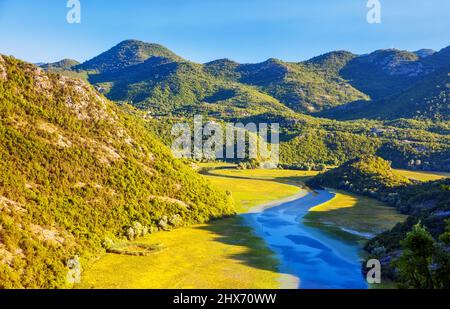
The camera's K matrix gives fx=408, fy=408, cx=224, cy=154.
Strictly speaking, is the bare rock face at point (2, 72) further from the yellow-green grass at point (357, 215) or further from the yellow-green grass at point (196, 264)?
the yellow-green grass at point (357, 215)

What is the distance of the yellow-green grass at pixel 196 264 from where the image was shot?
55000 millimetres

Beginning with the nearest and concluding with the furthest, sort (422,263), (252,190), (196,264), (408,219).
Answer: (422,263)
(196,264)
(408,219)
(252,190)

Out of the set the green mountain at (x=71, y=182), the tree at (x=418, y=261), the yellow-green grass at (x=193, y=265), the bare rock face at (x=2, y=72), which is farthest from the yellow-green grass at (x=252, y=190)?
the tree at (x=418, y=261)

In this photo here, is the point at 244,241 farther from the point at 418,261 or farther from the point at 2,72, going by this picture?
the point at 2,72

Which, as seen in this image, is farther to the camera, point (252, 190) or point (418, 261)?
point (252, 190)

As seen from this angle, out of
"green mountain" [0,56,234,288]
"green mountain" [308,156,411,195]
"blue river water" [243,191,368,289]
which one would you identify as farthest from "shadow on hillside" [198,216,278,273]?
"green mountain" [308,156,411,195]

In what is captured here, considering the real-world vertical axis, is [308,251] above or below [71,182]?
below

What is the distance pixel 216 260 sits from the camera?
214 feet

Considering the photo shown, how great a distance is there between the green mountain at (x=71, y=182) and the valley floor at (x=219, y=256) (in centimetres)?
429

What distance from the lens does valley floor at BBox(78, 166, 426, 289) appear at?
5550 cm

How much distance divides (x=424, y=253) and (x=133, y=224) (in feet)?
170

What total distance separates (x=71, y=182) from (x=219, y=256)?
1244 inches

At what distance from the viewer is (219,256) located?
67500 mm

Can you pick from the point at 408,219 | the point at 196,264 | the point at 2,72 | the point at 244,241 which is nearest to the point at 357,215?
the point at 408,219
